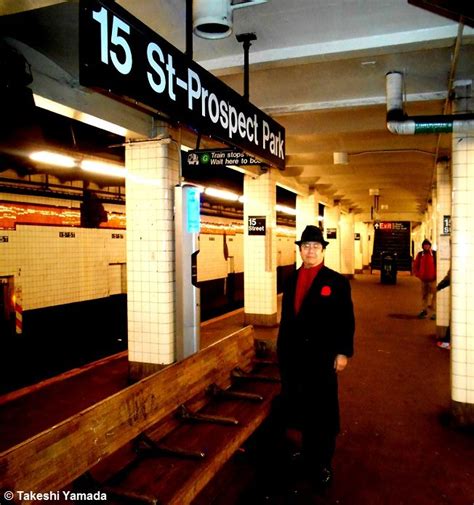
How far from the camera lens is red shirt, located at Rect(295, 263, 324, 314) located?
3303 millimetres

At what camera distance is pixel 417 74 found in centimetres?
476

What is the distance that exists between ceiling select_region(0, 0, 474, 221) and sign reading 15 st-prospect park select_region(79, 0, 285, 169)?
108 cm

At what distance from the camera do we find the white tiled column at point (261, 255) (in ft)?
28.5

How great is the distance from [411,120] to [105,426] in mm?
3944

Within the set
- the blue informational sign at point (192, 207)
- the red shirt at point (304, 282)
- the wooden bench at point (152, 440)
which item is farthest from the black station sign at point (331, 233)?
the red shirt at point (304, 282)

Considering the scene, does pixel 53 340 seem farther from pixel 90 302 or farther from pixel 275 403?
pixel 275 403

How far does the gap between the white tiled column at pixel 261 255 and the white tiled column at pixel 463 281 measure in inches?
190

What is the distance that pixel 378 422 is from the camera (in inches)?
163

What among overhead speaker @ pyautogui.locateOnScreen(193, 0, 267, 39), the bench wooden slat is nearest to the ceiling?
overhead speaker @ pyautogui.locateOnScreen(193, 0, 267, 39)

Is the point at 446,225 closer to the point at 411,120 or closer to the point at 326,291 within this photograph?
the point at 411,120

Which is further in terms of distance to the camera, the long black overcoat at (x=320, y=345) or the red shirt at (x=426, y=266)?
the red shirt at (x=426, y=266)

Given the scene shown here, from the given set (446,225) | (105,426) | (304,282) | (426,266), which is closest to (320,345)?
(304,282)

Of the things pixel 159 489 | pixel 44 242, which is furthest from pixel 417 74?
pixel 44 242

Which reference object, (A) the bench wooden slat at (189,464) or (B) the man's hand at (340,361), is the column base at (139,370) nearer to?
(A) the bench wooden slat at (189,464)
